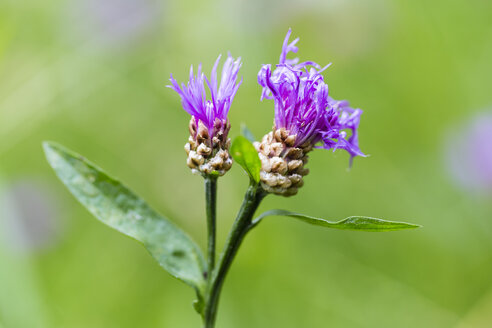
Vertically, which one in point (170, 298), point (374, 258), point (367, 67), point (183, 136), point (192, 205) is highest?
point (367, 67)

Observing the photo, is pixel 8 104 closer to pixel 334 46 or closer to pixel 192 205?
pixel 192 205

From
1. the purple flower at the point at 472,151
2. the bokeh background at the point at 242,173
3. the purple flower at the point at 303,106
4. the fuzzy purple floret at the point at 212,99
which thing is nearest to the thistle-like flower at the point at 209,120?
the fuzzy purple floret at the point at 212,99

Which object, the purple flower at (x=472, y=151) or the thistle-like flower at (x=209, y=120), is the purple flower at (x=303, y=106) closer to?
the thistle-like flower at (x=209, y=120)

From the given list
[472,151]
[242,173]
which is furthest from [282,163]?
[472,151]

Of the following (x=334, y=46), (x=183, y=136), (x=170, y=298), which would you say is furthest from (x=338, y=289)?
(x=334, y=46)

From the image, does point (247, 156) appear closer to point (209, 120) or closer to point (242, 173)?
point (209, 120)

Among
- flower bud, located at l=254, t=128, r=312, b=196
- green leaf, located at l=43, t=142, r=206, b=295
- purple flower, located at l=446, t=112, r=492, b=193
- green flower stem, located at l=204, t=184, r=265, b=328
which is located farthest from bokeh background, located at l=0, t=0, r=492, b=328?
flower bud, located at l=254, t=128, r=312, b=196
